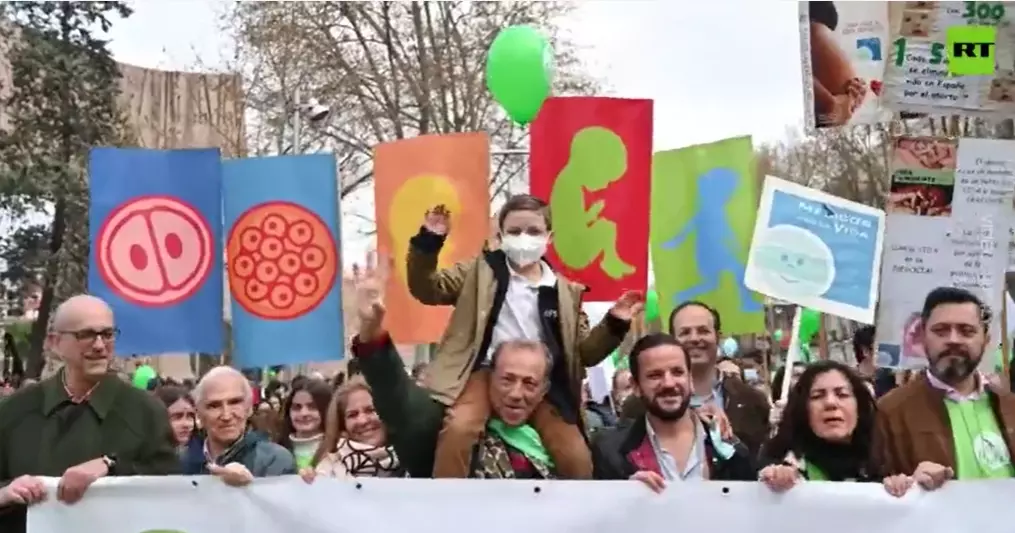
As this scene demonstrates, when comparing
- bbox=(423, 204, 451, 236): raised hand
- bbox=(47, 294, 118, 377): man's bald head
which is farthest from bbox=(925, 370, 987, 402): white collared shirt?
bbox=(47, 294, 118, 377): man's bald head

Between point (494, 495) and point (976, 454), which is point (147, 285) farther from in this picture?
point (976, 454)

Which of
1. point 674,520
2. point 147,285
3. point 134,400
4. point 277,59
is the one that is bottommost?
point 674,520

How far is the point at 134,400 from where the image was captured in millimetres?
4242

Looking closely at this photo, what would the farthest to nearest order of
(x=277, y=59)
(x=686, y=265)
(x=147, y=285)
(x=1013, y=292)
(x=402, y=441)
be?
(x=277, y=59)
(x=1013, y=292)
(x=686, y=265)
(x=147, y=285)
(x=402, y=441)

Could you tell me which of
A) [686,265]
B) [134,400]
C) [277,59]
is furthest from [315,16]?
[134,400]

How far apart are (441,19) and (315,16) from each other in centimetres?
228

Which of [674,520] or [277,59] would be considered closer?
[674,520]

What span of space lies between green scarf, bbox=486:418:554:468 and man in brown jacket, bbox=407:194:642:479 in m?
0.18

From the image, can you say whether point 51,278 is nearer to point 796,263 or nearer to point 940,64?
point 796,263

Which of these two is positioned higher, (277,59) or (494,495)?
(277,59)

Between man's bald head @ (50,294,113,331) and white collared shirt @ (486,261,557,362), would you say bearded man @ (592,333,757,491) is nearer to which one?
white collared shirt @ (486,261,557,362)

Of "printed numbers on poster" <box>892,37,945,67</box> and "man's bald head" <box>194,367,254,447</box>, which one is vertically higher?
"printed numbers on poster" <box>892,37,945,67</box>

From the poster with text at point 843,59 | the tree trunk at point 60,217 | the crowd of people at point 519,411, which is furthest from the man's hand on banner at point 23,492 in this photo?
the tree trunk at point 60,217

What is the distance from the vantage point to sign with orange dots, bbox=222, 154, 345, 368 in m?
6.25
